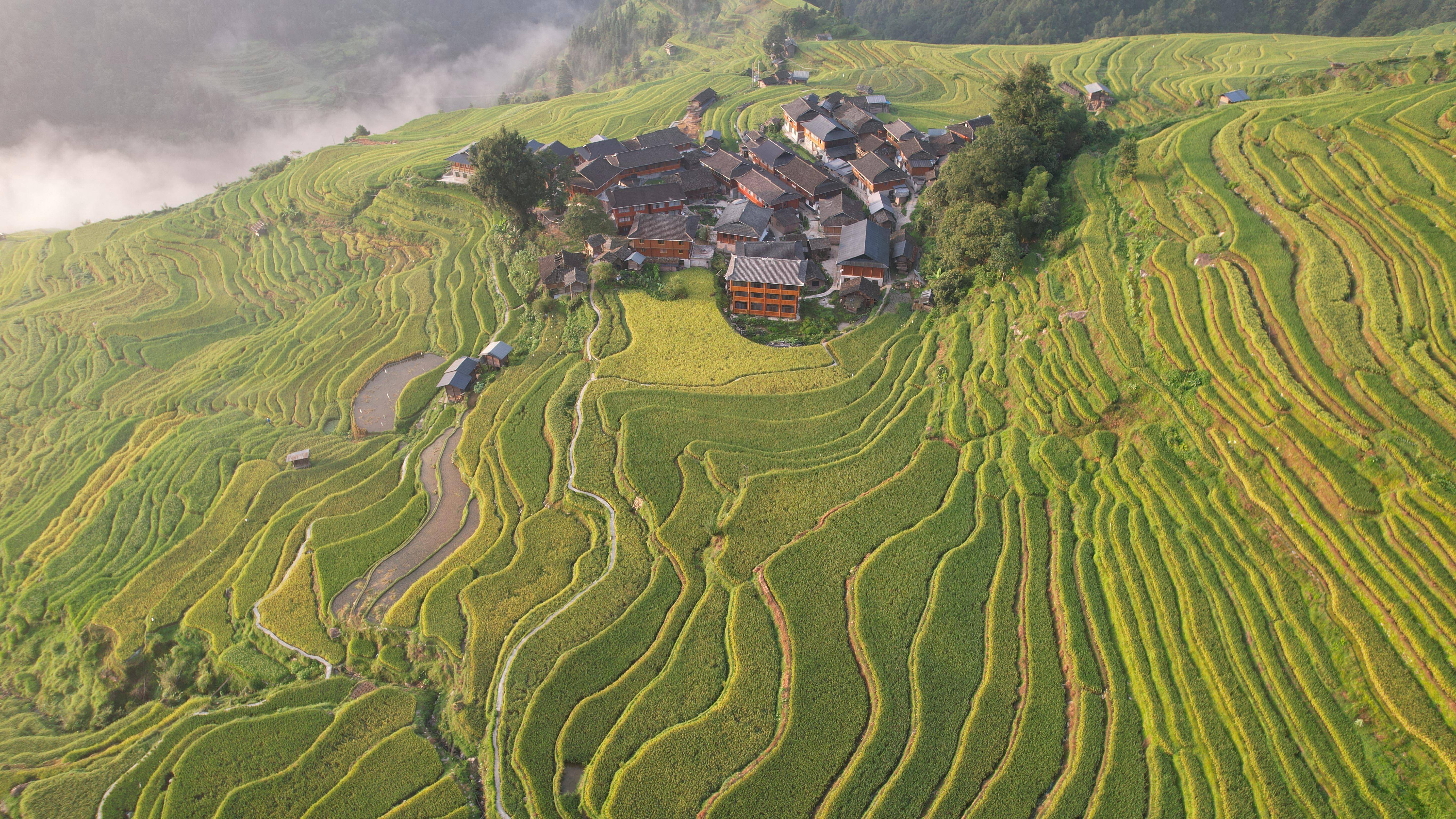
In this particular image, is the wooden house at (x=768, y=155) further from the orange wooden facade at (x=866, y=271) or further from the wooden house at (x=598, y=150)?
the orange wooden facade at (x=866, y=271)

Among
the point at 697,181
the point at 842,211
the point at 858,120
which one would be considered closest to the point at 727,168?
the point at 697,181

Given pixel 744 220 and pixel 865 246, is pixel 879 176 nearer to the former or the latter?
pixel 865 246

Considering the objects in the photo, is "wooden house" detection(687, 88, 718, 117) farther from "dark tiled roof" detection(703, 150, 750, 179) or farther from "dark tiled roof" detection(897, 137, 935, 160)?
"dark tiled roof" detection(897, 137, 935, 160)

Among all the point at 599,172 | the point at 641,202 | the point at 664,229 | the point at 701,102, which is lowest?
the point at 664,229

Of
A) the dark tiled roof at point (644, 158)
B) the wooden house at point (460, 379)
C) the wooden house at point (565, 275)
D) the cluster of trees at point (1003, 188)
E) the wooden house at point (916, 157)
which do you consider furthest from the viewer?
the dark tiled roof at point (644, 158)

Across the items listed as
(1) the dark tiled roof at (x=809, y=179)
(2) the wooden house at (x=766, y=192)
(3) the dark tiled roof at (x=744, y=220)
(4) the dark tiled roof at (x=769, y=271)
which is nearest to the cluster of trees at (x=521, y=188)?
(3) the dark tiled roof at (x=744, y=220)

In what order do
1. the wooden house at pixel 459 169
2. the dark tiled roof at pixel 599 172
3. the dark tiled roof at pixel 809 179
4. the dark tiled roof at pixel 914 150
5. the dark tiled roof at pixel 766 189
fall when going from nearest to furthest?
the dark tiled roof at pixel 766 189 < the dark tiled roof at pixel 809 179 < the dark tiled roof at pixel 599 172 < the dark tiled roof at pixel 914 150 < the wooden house at pixel 459 169

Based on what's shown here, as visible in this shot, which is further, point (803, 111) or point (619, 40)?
point (619, 40)
